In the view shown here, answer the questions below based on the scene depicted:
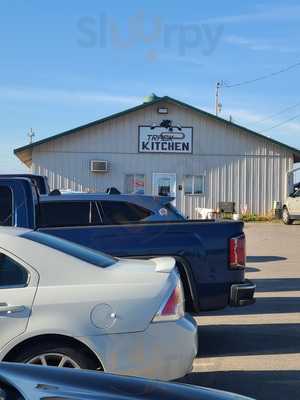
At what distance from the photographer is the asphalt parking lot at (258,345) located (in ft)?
19.7

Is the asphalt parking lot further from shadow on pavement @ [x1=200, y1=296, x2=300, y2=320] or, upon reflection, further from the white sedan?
the white sedan

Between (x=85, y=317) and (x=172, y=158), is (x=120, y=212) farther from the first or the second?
(x=172, y=158)

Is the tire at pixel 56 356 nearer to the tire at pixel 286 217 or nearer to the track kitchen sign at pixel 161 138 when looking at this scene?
the tire at pixel 286 217

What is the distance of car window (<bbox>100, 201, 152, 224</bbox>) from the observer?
9.90 metres

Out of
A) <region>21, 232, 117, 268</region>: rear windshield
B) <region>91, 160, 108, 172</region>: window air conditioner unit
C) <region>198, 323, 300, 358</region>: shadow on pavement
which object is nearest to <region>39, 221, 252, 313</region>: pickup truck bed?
<region>198, 323, 300, 358</region>: shadow on pavement

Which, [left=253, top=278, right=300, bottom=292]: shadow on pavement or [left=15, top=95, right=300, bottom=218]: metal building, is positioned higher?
[left=15, top=95, right=300, bottom=218]: metal building

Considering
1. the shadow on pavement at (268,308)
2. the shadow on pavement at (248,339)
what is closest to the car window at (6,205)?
the shadow on pavement at (248,339)

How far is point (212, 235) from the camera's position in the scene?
719cm

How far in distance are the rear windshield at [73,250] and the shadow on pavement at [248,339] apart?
218 cm

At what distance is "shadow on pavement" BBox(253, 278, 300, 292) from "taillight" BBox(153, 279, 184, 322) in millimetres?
6774

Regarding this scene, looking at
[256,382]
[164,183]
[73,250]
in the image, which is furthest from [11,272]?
[164,183]

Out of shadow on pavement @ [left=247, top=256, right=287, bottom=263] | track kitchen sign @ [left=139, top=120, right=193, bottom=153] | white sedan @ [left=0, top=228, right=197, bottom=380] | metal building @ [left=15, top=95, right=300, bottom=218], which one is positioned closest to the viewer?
white sedan @ [left=0, top=228, right=197, bottom=380]

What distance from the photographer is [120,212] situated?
32.7ft

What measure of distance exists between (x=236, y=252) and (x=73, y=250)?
247 cm
